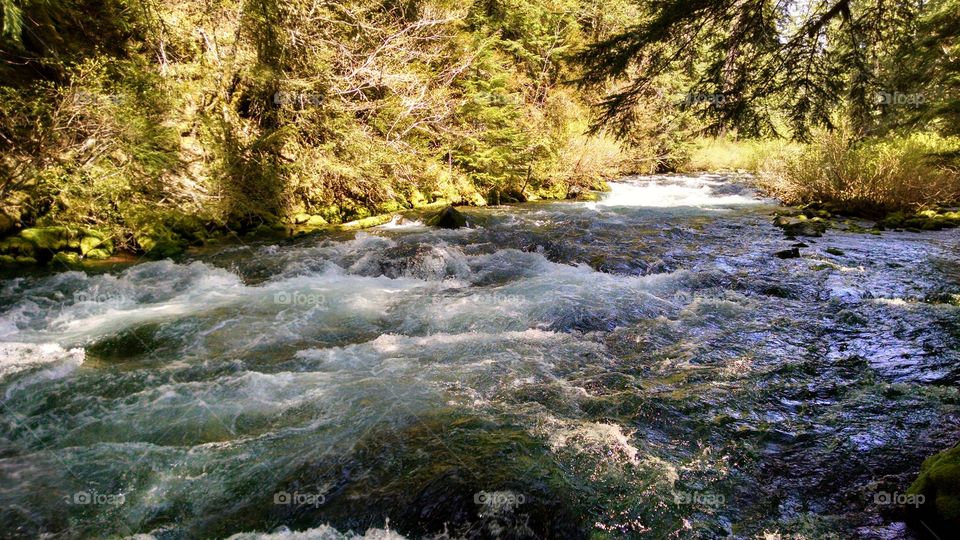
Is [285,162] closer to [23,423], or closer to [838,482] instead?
[23,423]

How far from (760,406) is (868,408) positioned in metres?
0.73

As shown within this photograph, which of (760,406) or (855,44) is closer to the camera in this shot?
(760,406)

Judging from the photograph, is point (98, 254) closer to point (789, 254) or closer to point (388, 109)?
point (388, 109)

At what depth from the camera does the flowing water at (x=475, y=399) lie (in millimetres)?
2561

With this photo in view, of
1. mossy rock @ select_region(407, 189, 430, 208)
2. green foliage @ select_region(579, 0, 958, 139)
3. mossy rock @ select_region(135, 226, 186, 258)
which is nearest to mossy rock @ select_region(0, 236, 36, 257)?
mossy rock @ select_region(135, 226, 186, 258)

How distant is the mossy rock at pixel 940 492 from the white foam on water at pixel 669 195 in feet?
38.4

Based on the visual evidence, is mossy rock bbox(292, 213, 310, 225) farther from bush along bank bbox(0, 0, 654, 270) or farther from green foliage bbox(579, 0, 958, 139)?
green foliage bbox(579, 0, 958, 139)

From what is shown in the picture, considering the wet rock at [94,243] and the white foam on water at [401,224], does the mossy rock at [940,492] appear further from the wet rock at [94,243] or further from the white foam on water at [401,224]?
the wet rock at [94,243]

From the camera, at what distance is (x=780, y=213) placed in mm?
11867

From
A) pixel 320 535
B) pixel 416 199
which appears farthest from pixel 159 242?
pixel 320 535

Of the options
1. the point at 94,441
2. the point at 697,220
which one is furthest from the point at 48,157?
the point at 697,220

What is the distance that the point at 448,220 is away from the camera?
10375 mm

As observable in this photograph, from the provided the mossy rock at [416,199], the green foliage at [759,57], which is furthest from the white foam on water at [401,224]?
the green foliage at [759,57]

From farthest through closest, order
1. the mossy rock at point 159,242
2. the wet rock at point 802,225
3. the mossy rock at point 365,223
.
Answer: the mossy rock at point 365,223 < the wet rock at point 802,225 < the mossy rock at point 159,242
